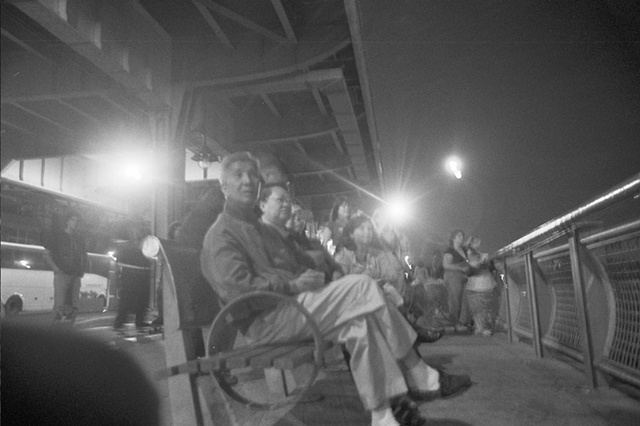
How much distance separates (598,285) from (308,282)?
2.01m

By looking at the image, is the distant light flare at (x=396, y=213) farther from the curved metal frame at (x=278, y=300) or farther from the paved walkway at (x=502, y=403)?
the curved metal frame at (x=278, y=300)

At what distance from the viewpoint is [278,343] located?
1.83 metres

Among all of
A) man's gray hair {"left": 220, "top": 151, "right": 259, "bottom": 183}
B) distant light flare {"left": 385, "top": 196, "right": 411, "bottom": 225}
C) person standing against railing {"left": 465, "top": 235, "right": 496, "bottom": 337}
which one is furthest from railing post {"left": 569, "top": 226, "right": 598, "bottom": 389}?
person standing against railing {"left": 465, "top": 235, "right": 496, "bottom": 337}

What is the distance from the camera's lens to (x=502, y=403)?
2.44 metres

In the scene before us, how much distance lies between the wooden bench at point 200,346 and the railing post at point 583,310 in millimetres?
1766

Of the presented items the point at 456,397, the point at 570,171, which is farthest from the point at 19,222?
the point at 570,171

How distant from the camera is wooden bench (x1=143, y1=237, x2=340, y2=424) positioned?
1.61 m

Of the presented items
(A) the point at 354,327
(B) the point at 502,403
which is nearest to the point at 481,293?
(B) the point at 502,403

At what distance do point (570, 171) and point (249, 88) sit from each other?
42.2ft

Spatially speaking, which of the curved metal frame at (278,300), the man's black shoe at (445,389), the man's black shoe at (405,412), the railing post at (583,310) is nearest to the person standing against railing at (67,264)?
the curved metal frame at (278,300)

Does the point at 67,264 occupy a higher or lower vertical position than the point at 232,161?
lower

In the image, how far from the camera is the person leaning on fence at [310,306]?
5.80ft

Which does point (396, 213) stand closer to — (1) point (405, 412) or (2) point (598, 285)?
(2) point (598, 285)

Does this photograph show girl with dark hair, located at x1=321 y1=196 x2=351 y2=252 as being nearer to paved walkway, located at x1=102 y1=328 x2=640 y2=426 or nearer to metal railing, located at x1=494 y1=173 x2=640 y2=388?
paved walkway, located at x1=102 y1=328 x2=640 y2=426
